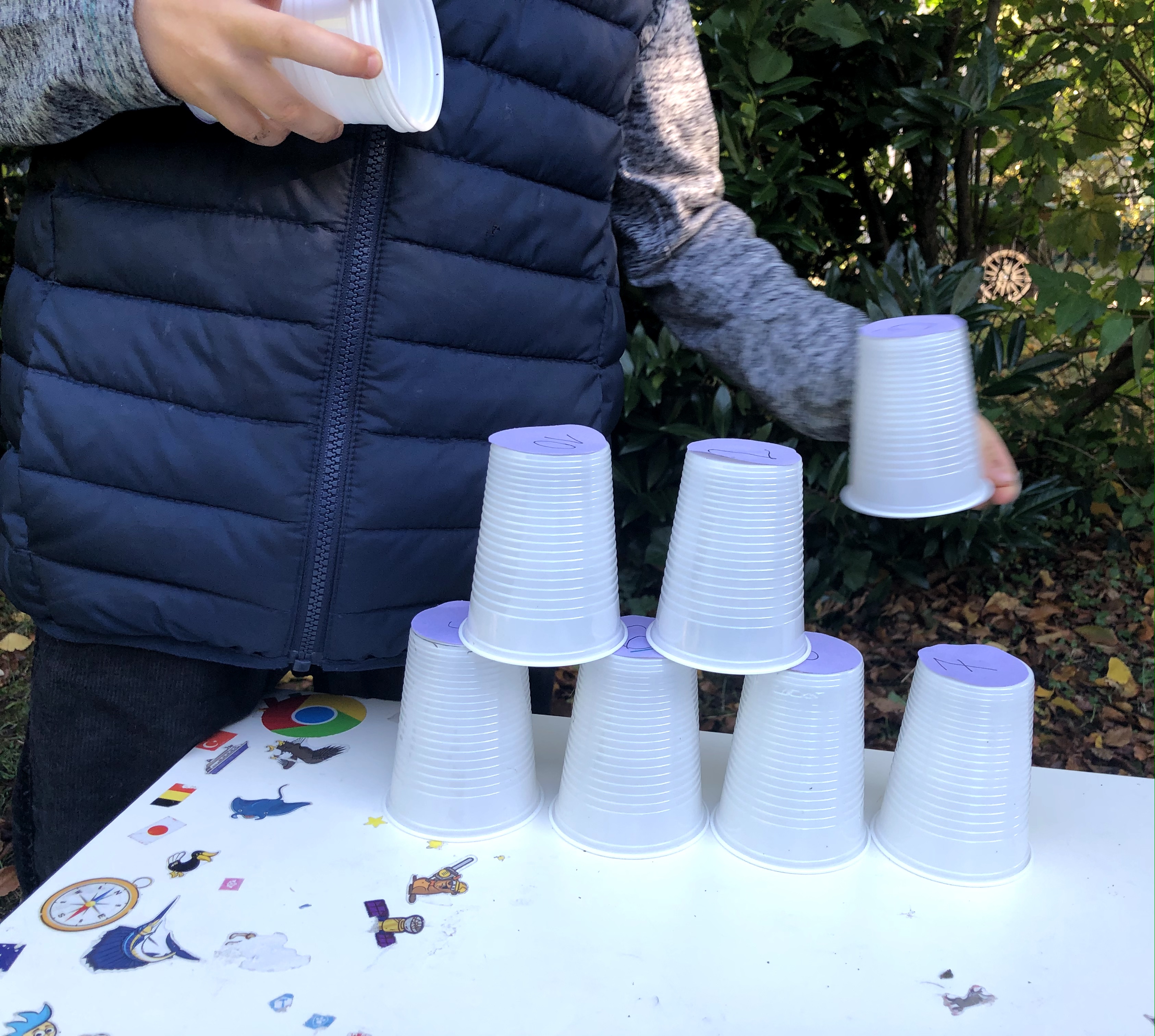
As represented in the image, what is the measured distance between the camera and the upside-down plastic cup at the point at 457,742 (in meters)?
0.74

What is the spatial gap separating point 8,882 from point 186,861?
124cm

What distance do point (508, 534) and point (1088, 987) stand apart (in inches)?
20.5

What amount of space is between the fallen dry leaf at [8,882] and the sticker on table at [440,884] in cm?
129

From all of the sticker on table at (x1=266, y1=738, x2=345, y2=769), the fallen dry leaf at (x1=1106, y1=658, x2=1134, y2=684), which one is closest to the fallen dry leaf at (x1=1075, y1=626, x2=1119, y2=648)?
the fallen dry leaf at (x1=1106, y1=658, x2=1134, y2=684)

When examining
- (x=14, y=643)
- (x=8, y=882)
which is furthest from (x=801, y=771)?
(x=14, y=643)

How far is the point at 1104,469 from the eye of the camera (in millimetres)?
2562

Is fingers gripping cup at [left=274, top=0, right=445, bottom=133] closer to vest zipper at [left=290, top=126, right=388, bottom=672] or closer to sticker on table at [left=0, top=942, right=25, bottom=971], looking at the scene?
vest zipper at [left=290, top=126, right=388, bottom=672]

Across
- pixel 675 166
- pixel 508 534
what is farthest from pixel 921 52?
pixel 508 534

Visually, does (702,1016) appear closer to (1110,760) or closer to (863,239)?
(1110,760)

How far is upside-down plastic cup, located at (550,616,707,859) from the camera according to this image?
74 centimetres

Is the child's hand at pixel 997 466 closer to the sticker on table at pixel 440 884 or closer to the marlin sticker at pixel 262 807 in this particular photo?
the sticker on table at pixel 440 884

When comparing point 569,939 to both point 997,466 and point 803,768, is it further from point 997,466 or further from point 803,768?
point 997,466

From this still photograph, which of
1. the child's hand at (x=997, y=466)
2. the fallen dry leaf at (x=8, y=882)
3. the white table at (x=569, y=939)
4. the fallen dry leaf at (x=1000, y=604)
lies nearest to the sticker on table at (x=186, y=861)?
the white table at (x=569, y=939)

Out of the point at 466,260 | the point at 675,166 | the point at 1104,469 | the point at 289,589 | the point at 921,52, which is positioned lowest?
the point at 1104,469
